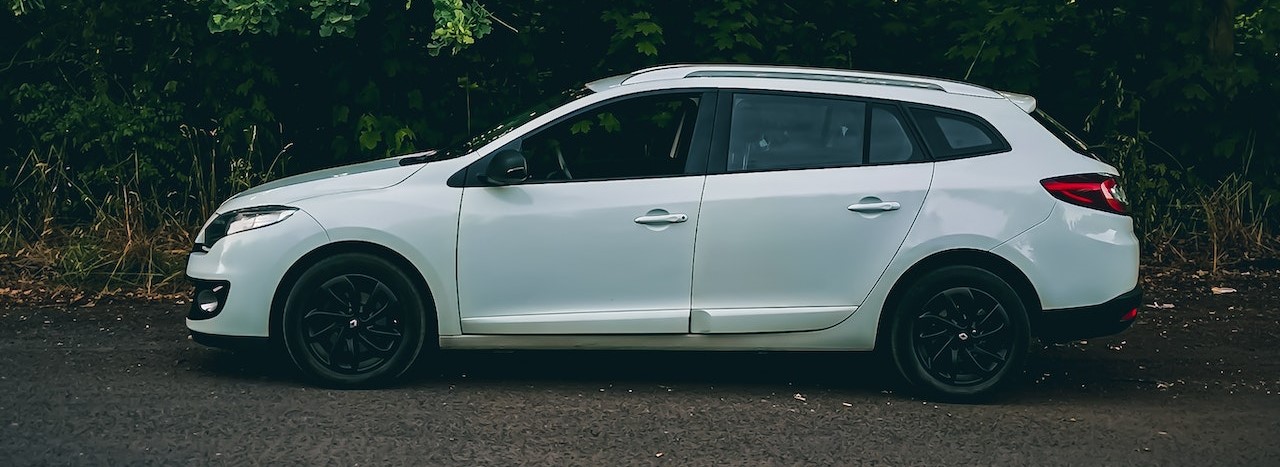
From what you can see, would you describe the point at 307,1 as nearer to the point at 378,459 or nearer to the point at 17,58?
the point at 17,58

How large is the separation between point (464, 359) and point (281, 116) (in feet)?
14.1

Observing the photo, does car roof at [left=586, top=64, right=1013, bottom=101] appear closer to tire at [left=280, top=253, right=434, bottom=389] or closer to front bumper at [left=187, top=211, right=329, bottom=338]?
tire at [left=280, top=253, right=434, bottom=389]

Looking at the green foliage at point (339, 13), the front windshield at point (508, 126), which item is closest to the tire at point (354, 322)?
the front windshield at point (508, 126)

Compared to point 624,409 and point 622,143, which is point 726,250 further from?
point 622,143

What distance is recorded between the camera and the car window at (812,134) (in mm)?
6879

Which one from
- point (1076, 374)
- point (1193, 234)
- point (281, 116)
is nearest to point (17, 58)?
point (281, 116)

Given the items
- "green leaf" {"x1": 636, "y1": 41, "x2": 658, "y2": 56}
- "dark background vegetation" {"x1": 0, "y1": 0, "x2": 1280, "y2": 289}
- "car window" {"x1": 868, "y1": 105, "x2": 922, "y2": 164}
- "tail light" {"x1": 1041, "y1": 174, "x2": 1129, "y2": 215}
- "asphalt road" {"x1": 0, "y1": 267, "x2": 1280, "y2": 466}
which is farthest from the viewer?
"dark background vegetation" {"x1": 0, "y1": 0, "x2": 1280, "y2": 289}

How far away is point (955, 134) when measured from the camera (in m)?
6.92

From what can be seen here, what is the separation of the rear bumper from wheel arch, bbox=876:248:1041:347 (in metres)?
0.05

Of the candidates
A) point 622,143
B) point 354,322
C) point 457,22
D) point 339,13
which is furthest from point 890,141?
point 339,13

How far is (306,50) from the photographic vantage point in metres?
11.1

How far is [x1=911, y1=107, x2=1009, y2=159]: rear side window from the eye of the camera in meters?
6.89

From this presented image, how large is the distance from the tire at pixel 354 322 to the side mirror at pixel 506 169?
1.99 ft

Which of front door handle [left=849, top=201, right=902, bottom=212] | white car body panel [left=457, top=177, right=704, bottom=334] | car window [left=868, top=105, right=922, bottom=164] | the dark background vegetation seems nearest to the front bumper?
white car body panel [left=457, top=177, right=704, bottom=334]
